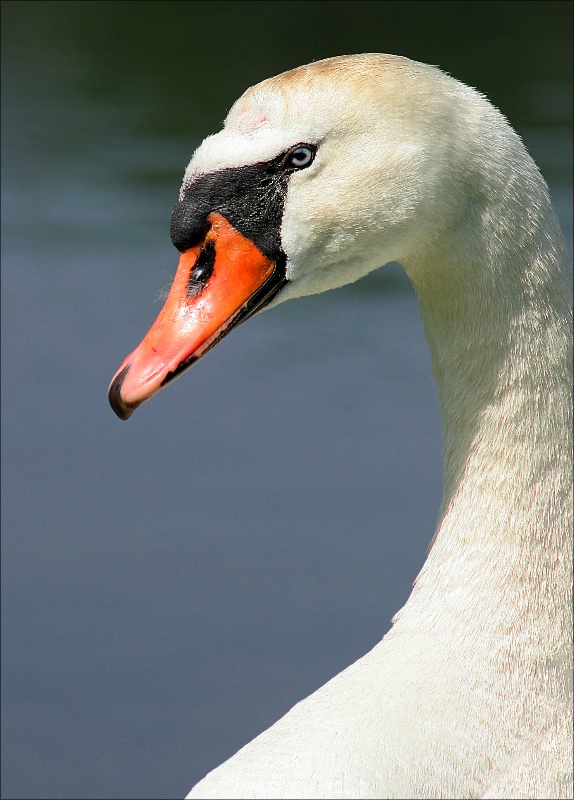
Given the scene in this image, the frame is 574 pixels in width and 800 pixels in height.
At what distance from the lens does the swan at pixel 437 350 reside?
1769 millimetres

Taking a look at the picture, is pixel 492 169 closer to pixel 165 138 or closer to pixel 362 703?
pixel 362 703

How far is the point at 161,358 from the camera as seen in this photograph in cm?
184

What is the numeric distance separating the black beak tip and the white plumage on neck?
244mm

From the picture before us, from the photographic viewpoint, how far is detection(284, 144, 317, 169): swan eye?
1808 millimetres

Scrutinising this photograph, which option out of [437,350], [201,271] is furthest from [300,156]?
[437,350]

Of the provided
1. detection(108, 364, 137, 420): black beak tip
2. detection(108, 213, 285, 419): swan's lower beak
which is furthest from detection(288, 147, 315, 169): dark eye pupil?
detection(108, 364, 137, 420): black beak tip

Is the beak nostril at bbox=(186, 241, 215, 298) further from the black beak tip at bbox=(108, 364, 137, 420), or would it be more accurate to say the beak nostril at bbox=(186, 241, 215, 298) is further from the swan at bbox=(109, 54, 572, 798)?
the black beak tip at bbox=(108, 364, 137, 420)

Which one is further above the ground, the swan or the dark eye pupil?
the dark eye pupil

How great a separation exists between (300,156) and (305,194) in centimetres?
5

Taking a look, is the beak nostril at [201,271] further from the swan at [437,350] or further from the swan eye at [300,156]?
Answer: the swan eye at [300,156]

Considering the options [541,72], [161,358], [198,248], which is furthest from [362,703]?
[541,72]

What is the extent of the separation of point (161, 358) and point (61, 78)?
705 centimetres

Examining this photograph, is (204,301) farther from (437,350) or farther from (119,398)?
(437,350)

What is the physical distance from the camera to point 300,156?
1819mm
